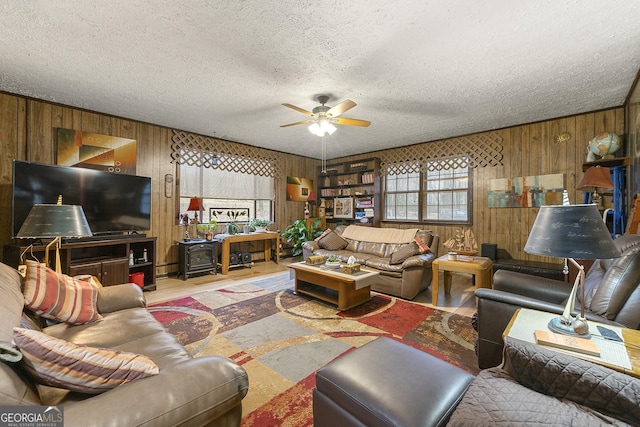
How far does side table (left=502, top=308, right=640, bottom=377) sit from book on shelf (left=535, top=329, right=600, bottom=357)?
0.05 feet

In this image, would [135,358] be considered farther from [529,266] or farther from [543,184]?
[543,184]

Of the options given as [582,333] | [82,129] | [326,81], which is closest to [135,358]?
[582,333]

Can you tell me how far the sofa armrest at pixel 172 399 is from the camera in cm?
80

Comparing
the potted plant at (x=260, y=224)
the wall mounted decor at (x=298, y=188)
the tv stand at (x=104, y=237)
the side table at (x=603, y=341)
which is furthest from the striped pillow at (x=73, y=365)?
the wall mounted decor at (x=298, y=188)

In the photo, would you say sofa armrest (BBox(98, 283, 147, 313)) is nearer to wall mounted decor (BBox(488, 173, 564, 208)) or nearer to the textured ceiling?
the textured ceiling

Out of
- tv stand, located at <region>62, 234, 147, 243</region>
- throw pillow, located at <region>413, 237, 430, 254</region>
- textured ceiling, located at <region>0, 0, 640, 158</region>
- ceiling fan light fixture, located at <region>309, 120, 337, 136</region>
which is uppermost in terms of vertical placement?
textured ceiling, located at <region>0, 0, 640, 158</region>

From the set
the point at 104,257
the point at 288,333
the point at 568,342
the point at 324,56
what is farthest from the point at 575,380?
the point at 104,257

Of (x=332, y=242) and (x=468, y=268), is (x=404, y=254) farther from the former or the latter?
(x=332, y=242)

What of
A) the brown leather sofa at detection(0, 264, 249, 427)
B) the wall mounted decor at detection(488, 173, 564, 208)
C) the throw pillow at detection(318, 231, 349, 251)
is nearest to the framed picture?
the throw pillow at detection(318, 231, 349, 251)

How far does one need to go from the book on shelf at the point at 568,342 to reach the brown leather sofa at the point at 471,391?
40 cm

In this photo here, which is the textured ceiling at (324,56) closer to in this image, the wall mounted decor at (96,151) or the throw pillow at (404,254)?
the wall mounted decor at (96,151)

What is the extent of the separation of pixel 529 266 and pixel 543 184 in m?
1.38

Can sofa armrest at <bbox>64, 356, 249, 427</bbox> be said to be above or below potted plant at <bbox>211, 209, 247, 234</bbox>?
below

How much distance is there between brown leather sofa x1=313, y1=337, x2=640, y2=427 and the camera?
725 mm
